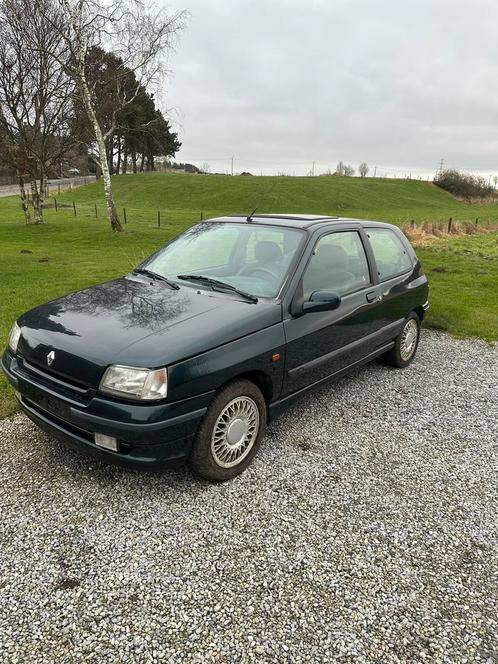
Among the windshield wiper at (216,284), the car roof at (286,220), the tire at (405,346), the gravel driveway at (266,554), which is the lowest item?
the gravel driveway at (266,554)

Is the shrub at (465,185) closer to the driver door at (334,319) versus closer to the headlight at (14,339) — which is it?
the driver door at (334,319)

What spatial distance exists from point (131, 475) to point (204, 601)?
1.09m

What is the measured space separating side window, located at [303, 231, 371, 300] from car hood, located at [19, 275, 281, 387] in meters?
0.60

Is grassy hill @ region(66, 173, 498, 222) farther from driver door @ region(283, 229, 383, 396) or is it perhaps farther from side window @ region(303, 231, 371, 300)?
driver door @ region(283, 229, 383, 396)

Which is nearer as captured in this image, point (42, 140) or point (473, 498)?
point (473, 498)

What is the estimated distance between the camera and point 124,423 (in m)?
2.49

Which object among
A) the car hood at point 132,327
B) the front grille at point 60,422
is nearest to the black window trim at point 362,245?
the car hood at point 132,327

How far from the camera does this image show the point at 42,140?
20.6 metres

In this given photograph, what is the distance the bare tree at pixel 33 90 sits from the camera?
1753cm

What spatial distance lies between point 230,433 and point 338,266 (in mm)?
1805

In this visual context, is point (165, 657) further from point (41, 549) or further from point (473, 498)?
point (473, 498)

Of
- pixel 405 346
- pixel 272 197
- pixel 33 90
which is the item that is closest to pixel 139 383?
pixel 405 346

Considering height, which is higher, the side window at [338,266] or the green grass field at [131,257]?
the side window at [338,266]

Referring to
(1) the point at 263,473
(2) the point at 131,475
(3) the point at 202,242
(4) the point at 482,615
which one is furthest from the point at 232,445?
(3) the point at 202,242
